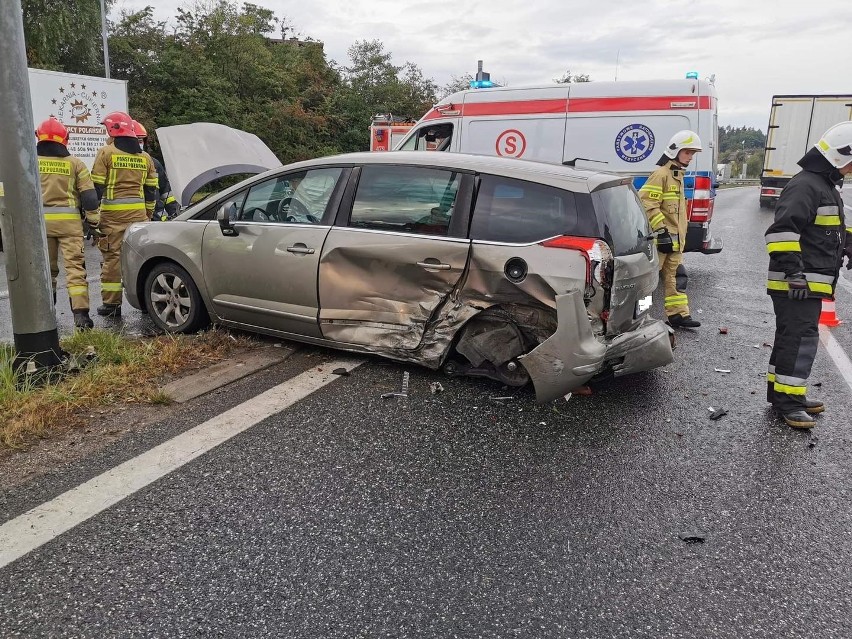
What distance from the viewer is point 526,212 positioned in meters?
4.05

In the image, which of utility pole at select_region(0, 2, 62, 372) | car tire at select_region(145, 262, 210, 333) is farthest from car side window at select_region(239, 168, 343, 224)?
utility pole at select_region(0, 2, 62, 372)

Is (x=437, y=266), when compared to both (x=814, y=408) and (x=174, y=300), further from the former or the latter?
(x=814, y=408)

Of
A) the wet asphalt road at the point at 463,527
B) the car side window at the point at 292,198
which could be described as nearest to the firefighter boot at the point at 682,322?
the wet asphalt road at the point at 463,527

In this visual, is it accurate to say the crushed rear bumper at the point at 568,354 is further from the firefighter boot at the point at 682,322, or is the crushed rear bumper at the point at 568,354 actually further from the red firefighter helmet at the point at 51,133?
the red firefighter helmet at the point at 51,133

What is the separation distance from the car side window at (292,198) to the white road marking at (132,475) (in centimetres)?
130

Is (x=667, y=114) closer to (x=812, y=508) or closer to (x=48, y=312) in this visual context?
(x=812, y=508)

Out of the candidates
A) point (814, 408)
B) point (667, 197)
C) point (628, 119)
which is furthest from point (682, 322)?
point (628, 119)

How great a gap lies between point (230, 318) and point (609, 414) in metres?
3.04

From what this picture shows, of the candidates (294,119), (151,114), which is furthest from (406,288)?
(294,119)

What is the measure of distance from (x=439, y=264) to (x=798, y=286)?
2277 millimetres

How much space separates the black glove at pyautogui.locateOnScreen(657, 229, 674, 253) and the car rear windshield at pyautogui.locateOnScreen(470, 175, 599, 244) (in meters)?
2.91

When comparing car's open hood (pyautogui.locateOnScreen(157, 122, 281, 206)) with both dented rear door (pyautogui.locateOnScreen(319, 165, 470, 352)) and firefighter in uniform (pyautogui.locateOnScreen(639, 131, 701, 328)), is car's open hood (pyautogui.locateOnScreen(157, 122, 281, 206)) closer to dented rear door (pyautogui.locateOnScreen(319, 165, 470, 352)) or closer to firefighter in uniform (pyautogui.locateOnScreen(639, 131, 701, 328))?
dented rear door (pyautogui.locateOnScreen(319, 165, 470, 352))

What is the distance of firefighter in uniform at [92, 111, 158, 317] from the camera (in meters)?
6.09

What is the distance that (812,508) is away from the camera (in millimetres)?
3131
